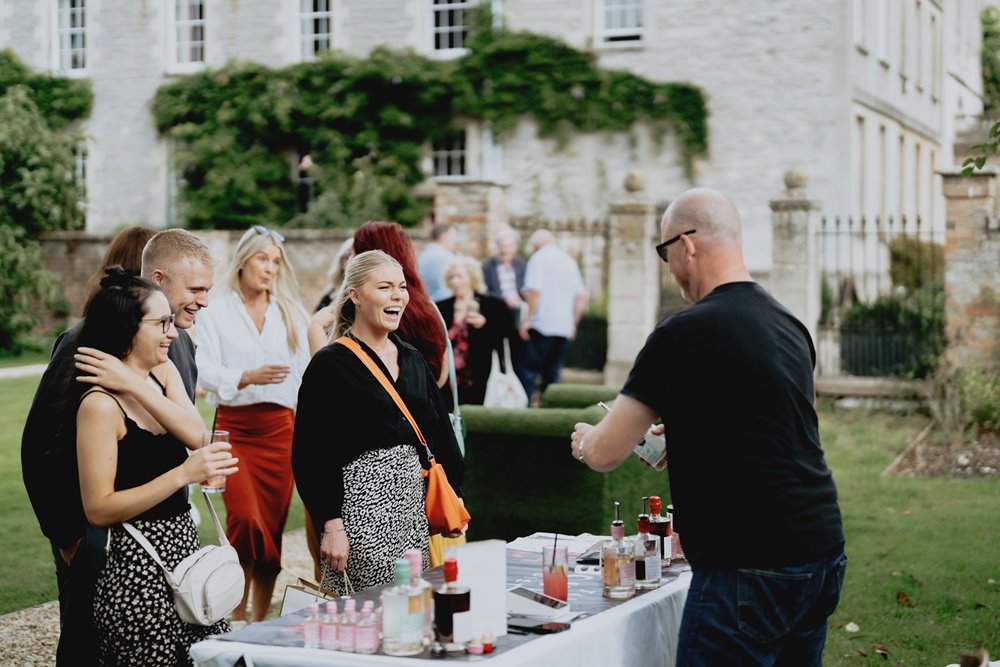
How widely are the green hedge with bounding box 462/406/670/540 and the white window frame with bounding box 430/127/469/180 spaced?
15571mm

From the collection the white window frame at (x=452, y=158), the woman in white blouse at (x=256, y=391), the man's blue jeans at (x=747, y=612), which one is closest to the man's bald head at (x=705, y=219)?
the man's blue jeans at (x=747, y=612)

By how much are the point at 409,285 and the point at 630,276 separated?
1115cm

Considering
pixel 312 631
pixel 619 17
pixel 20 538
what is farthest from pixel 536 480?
pixel 619 17

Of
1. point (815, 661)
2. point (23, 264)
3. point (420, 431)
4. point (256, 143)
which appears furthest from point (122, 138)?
point (815, 661)

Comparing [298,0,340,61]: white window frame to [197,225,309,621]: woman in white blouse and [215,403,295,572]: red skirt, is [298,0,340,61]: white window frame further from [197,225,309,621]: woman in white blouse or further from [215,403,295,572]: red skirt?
[215,403,295,572]: red skirt

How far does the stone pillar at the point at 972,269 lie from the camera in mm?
14906

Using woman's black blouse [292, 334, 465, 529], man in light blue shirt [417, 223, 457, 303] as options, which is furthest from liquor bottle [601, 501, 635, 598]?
man in light blue shirt [417, 223, 457, 303]

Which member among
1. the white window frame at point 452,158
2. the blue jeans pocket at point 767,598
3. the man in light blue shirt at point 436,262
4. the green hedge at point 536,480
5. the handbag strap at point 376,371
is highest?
the white window frame at point 452,158

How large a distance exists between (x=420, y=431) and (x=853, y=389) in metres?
11.5

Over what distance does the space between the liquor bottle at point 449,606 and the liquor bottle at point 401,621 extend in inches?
2.4

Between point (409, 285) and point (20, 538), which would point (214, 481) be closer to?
point (409, 285)

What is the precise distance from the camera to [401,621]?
3736mm

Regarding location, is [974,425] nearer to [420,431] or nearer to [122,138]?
[420,431]

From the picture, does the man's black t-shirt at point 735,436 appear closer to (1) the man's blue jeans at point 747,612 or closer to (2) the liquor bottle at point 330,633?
(1) the man's blue jeans at point 747,612
